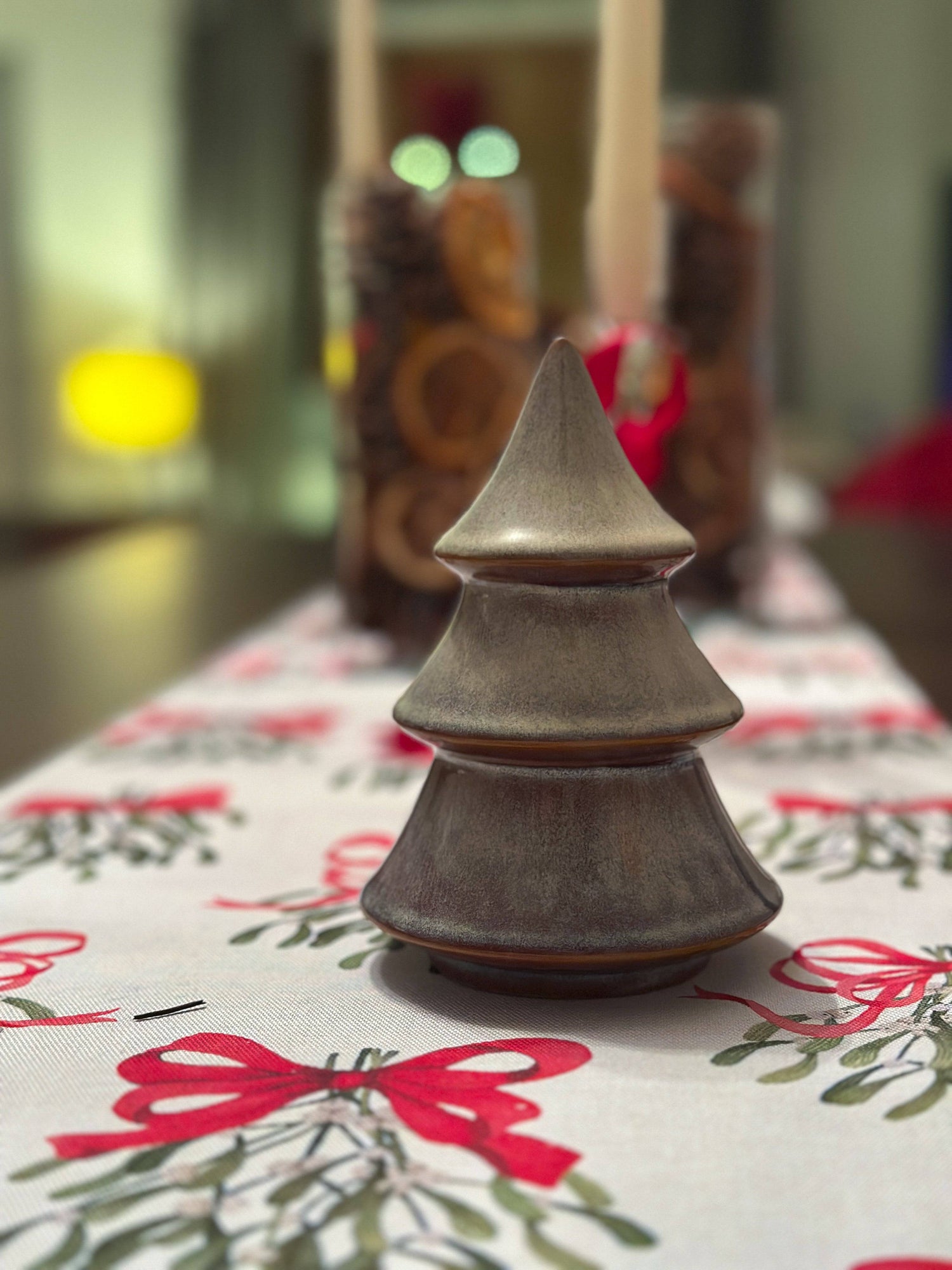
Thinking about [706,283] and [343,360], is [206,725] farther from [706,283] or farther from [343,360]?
[706,283]

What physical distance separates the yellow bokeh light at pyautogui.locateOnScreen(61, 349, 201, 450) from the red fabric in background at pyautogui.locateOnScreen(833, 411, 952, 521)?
300cm

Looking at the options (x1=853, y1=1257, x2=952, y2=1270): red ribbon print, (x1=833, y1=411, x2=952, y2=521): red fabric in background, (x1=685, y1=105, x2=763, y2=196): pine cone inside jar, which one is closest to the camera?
(x1=853, y1=1257, x2=952, y2=1270): red ribbon print

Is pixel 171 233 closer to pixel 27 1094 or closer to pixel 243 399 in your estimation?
pixel 243 399

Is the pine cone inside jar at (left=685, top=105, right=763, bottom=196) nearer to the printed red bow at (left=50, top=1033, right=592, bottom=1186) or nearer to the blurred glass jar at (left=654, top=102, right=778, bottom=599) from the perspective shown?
the blurred glass jar at (left=654, top=102, right=778, bottom=599)

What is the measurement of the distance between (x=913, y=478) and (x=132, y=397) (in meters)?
3.12

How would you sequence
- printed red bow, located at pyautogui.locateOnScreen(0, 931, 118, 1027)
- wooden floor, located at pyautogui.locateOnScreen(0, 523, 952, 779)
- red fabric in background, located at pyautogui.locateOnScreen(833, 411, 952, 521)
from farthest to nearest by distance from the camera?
1. red fabric in background, located at pyautogui.locateOnScreen(833, 411, 952, 521)
2. wooden floor, located at pyautogui.locateOnScreen(0, 523, 952, 779)
3. printed red bow, located at pyautogui.locateOnScreen(0, 931, 118, 1027)

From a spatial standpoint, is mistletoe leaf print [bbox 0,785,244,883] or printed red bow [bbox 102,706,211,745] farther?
printed red bow [bbox 102,706,211,745]

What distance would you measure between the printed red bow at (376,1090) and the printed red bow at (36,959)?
0.03 meters

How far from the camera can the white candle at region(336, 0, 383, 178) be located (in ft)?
2.45

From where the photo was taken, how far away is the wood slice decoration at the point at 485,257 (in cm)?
74

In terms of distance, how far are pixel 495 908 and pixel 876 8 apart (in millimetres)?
4833

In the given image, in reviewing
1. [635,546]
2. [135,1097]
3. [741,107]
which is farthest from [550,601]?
[741,107]

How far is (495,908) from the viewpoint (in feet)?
0.95

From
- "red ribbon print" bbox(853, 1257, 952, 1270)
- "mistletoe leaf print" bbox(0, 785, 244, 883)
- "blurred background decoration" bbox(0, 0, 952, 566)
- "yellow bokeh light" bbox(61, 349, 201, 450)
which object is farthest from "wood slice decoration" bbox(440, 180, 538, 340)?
"yellow bokeh light" bbox(61, 349, 201, 450)
